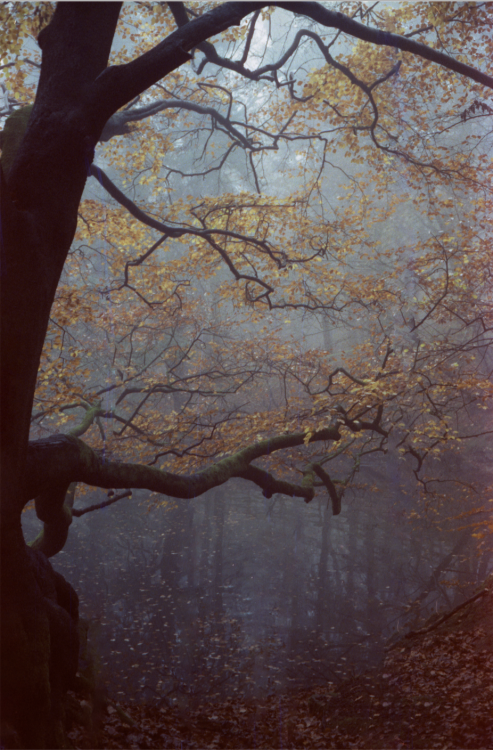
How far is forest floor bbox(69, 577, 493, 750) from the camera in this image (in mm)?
4898

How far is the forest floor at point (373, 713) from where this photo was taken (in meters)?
4.90

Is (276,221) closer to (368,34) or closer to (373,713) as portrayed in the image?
(368,34)

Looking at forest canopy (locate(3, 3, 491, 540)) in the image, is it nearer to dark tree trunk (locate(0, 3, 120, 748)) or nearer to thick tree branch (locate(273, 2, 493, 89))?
thick tree branch (locate(273, 2, 493, 89))

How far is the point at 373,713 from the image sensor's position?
20.4 feet

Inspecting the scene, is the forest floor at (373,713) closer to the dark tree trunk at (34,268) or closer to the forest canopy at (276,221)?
the dark tree trunk at (34,268)

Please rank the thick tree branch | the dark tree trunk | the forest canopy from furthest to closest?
the forest canopy < the thick tree branch < the dark tree trunk

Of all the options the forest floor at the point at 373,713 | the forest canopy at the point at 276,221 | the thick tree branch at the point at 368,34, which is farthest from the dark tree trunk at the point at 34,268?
the thick tree branch at the point at 368,34

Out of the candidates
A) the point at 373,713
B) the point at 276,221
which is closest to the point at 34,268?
the point at 373,713

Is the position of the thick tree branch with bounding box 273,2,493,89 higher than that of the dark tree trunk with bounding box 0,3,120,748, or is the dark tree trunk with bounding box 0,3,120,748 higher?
the thick tree branch with bounding box 273,2,493,89

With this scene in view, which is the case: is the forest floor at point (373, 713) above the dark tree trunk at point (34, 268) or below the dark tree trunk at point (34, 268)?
below

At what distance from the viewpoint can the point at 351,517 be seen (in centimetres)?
1736

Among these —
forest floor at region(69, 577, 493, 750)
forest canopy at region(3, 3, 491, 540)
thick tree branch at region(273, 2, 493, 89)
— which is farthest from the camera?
forest canopy at region(3, 3, 491, 540)

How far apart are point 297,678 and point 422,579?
563 centimetres

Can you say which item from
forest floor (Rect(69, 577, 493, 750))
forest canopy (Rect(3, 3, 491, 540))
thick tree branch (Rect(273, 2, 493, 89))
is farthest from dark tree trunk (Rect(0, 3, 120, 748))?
thick tree branch (Rect(273, 2, 493, 89))
